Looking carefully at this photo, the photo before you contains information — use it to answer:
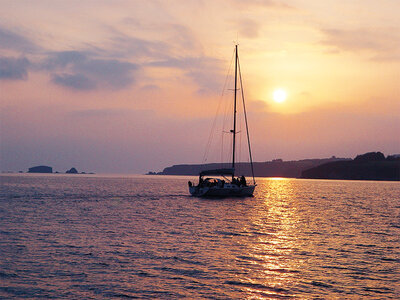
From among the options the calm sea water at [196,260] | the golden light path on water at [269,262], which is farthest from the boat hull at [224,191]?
the golden light path on water at [269,262]

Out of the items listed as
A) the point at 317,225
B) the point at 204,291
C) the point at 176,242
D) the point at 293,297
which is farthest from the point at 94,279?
the point at 317,225

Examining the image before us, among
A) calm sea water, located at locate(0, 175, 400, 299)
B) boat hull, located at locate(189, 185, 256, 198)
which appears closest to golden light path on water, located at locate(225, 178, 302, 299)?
calm sea water, located at locate(0, 175, 400, 299)

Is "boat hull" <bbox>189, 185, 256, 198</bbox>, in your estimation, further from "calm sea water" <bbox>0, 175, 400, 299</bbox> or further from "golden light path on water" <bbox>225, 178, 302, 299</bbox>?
"golden light path on water" <bbox>225, 178, 302, 299</bbox>

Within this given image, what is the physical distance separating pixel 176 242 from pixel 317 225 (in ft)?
62.4

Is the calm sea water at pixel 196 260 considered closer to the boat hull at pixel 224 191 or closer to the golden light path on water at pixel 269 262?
the golden light path on water at pixel 269 262

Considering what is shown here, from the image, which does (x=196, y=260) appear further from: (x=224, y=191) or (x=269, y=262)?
(x=224, y=191)

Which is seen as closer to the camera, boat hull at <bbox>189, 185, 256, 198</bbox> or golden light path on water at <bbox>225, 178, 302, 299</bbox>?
golden light path on water at <bbox>225, 178, 302, 299</bbox>

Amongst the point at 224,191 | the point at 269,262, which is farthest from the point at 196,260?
the point at 224,191

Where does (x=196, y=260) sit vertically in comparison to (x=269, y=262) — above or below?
above

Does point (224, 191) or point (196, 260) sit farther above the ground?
point (224, 191)

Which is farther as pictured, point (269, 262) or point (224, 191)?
point (224, 191)

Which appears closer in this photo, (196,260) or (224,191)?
(196,260)

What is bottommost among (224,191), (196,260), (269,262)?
(269,262)

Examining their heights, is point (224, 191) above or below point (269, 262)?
above
